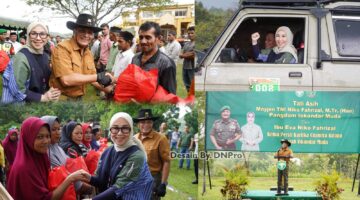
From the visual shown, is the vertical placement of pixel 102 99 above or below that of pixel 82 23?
below

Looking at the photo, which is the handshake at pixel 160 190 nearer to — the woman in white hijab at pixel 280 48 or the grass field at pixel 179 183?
the grass field at pixel 179 183

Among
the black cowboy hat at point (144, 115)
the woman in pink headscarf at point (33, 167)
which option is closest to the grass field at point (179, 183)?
the black cowboy hat at point (144, 115)

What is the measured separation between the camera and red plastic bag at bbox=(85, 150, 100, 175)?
4.43m

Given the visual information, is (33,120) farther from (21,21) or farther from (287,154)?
(287,154)

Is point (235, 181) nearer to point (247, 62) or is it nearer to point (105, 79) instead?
point (247, 62)

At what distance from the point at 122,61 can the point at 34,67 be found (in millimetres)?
494

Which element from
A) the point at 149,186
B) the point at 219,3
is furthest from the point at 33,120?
the point at 219,3

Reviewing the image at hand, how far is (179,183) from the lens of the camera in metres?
4.46

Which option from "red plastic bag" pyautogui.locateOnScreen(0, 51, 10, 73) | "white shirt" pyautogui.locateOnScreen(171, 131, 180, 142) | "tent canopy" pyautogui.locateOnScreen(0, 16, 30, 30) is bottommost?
"white shirt" pyautogui.locateOnScreen(171, 131, 180, 142)

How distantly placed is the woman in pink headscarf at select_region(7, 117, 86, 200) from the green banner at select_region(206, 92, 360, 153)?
929 millimetres

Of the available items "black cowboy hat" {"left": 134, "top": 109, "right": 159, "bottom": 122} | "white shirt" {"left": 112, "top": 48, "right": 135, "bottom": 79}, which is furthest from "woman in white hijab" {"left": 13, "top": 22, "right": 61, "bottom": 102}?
"black cowboy hat" {"left": 134, "top": 109, "right": 159, "bottom": 122}

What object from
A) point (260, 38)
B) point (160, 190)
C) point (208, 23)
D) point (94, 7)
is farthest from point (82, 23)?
point (260, 38)

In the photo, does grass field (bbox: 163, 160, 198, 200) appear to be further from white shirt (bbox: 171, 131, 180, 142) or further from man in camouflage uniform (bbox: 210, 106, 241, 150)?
man in camouflage uniform (bbox: 210, 106, 241, 150)

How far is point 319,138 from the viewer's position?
4777 millimetres
